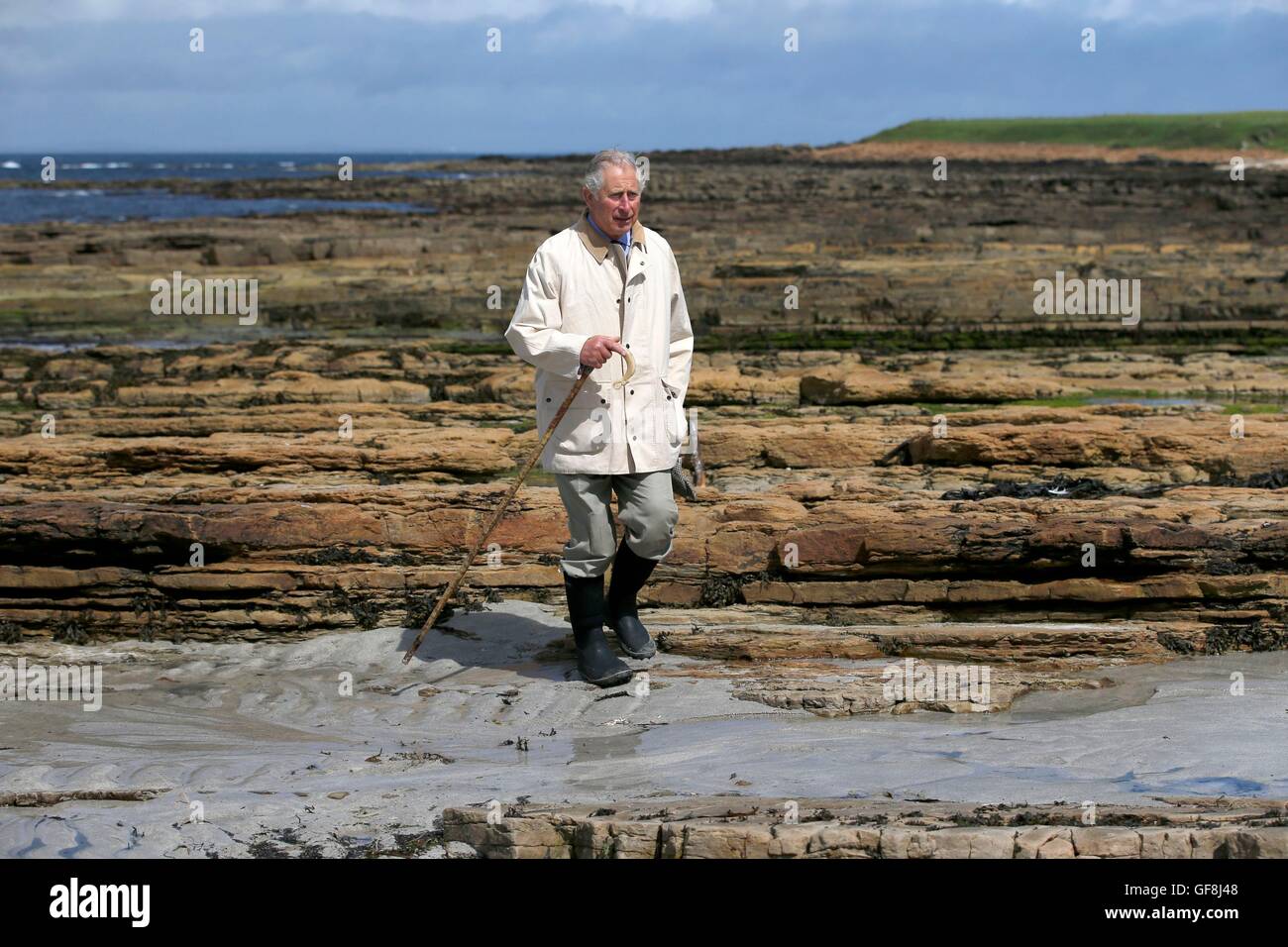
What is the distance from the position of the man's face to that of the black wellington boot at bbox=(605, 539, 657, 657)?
1.49 m

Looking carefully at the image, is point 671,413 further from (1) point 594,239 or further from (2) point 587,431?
(1) point 594,239

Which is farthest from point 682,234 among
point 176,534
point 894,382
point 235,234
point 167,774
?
point 167,774

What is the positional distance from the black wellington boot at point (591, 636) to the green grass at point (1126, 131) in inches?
3463

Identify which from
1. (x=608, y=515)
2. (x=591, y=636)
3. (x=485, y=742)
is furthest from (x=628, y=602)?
(x=485, y=742)

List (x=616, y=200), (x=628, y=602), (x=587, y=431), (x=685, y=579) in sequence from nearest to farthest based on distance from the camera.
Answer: (x=616, y=200) < (x=587, y=431) < (x=628, y=602) < (x=685, y=579)

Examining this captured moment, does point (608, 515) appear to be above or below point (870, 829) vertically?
above

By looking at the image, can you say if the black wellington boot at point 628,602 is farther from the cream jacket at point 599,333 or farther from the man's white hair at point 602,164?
the man's white hair at point 602,164

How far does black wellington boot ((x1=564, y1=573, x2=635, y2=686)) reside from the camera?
6.34 m

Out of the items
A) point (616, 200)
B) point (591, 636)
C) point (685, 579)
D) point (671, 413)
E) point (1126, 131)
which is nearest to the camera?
point (616, 200)

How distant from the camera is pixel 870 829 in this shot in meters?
4.23

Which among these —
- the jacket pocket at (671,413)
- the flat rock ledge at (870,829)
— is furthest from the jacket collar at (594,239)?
the flat rock ledge at (870,829)

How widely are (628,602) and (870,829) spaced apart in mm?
2607
